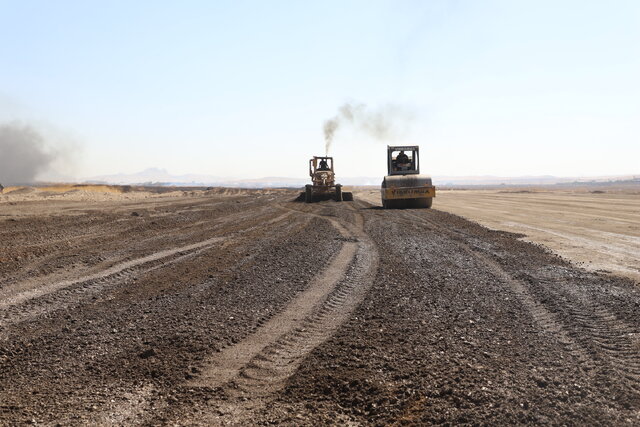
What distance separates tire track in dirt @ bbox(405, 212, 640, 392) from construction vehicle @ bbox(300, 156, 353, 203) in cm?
2723

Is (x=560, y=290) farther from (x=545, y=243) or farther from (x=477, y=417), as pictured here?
(x=545, y=243)

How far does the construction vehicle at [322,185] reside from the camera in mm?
35188

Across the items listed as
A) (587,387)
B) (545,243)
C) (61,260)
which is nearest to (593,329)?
(587,387)

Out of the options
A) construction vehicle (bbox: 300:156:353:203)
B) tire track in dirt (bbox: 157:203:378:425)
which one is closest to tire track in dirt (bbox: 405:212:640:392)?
tire track in dirt (bbox: 157:203:378:425)

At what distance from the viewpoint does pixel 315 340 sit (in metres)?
5.23

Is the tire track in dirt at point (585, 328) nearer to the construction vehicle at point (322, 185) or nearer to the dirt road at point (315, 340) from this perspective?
the dirt road at point (315, 340)

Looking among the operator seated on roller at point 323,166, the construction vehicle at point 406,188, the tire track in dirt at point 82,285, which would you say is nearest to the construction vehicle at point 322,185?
the operator seated on roller at point 323,166

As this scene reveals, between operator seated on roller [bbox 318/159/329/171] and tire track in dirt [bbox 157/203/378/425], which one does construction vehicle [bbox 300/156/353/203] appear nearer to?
operator seated on roller [bbox 318/159/329/171]

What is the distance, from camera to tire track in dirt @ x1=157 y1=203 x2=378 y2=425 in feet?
12.6

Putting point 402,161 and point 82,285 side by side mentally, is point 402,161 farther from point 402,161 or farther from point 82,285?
point 82,285

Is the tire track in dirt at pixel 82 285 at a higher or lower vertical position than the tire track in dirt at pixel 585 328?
higher

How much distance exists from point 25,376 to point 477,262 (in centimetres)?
803

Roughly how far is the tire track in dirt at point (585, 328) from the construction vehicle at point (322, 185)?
89.4 feet

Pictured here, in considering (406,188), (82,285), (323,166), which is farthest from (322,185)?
(82,285)
